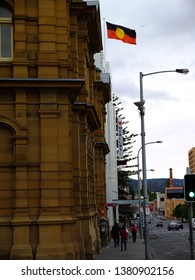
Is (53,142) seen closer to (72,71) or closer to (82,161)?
(72,71)

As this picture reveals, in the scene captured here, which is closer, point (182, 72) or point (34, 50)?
point (34, 50)

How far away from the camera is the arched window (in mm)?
21109

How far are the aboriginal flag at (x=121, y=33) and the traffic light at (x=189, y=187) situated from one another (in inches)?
619

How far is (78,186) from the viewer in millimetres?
23766

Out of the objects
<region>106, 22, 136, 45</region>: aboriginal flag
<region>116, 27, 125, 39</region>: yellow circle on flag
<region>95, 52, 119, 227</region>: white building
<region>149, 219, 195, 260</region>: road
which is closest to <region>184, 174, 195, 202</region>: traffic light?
<region>149, 219, 195, 260</region>: road

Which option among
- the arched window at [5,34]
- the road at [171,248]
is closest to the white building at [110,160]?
the road at [171,248]

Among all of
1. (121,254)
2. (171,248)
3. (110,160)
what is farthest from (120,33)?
(110,160)

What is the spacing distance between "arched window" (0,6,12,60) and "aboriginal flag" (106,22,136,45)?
31.5 ft

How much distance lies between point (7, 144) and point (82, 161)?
18.2 feet

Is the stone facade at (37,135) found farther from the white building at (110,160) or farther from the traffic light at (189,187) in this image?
the white building at (110,160)

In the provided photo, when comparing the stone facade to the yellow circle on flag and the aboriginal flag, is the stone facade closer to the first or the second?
the aboriginal flag

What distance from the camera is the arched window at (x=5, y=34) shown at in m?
21.1
